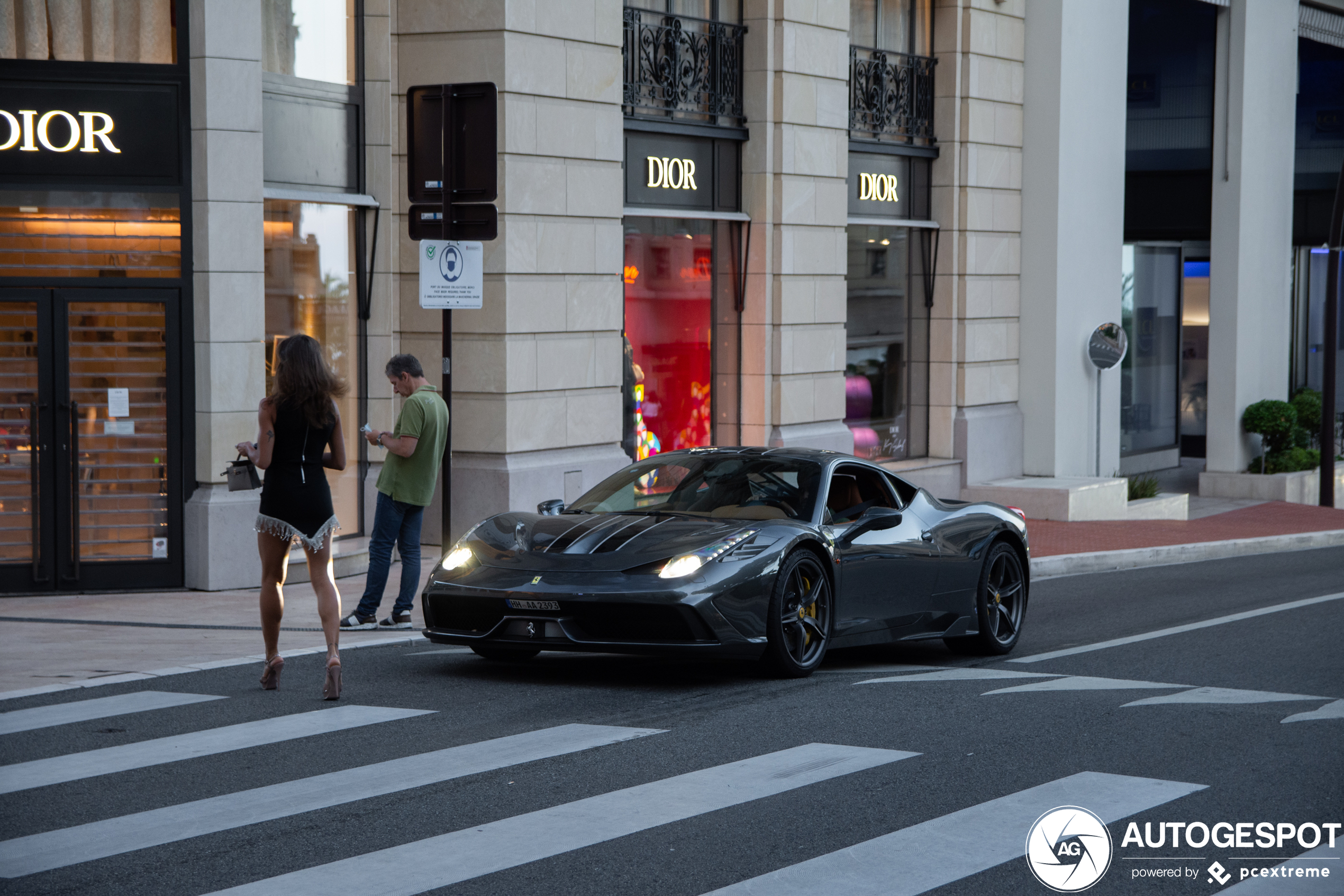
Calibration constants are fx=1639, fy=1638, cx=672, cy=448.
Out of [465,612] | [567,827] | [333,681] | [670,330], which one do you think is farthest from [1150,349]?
[567,827]

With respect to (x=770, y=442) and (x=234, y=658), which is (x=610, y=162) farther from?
(x=234, y=658)

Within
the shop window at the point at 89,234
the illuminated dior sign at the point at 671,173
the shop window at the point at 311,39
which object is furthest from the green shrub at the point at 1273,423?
the shop window at the point at 89,234

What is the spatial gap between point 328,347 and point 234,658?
5266 mm

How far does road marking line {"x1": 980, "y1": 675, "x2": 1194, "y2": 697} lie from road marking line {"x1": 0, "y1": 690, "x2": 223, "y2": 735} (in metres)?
4.08

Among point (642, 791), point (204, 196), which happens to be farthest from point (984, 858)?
point (204, 196)

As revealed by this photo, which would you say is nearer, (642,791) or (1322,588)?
(642,791)

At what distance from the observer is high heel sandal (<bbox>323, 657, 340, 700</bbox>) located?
8.09 metres

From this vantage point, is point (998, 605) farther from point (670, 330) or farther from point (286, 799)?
point (670, 330)

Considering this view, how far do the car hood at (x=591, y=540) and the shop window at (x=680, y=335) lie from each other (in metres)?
7.60

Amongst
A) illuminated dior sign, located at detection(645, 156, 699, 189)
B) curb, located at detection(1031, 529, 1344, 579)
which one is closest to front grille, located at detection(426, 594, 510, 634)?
curb, located at detection(1031, 529, 1344, 579)

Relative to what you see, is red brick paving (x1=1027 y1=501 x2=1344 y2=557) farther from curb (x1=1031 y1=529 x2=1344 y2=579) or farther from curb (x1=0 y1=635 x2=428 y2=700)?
curb (x1=0 y1=635 x2=428 y2=700)

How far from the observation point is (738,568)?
332 inches

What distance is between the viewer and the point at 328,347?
1426 centimetres

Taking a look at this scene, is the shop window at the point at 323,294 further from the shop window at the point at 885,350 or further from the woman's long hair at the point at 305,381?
the shop window at the point at 885,350
